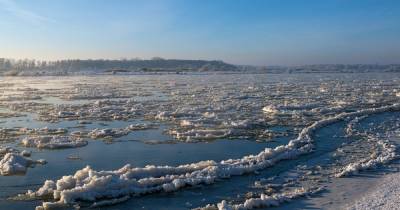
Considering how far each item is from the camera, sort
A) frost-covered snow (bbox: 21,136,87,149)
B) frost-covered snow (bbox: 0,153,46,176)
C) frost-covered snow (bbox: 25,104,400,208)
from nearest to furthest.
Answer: frost-covered snow (bbox: 25,104,400,208) → frost-covered snow (bbox: 0,153,46,176) → frost-covered snow (bbox: 21,136,87,149)

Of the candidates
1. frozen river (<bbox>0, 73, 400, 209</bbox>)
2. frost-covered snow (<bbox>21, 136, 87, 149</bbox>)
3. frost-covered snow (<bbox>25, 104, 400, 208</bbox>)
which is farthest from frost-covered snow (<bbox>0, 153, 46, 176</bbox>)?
frost-covered snow (<bbox>21, 136, 87, 149</bbox>)

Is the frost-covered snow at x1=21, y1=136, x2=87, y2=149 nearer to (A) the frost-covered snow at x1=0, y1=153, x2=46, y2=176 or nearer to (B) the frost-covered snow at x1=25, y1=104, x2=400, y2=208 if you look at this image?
(A) the frost-covered snow at x1=0, y1=153, x2=46, y2=176

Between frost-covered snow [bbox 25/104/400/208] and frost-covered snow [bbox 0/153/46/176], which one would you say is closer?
frost-covered snow [bbox 25/104/400/208]

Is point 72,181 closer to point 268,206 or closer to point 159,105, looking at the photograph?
point 268,206

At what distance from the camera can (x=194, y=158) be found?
1188cm

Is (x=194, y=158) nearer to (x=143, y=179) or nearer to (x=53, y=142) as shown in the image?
(x=143, y=179)

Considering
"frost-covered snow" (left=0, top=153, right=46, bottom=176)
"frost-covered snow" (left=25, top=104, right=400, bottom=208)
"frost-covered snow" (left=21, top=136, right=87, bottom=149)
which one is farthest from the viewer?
"frost-covered snow" (left=21, top=136, right=87, bottom=149)

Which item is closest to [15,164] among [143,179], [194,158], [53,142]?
[53,142]

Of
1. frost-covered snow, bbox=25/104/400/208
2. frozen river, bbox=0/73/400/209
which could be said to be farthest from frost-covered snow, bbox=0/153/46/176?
frost-covered snow, bbox=25/104/400/208

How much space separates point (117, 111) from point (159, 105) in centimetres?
317

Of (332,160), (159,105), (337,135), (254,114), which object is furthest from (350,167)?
(159,105)

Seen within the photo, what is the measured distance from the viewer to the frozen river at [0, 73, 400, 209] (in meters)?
8.56

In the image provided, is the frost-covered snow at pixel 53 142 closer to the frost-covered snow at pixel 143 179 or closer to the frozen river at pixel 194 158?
the frozen river at pixel 194 158

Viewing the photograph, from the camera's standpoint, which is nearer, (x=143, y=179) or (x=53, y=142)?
(x=143, y=179)
